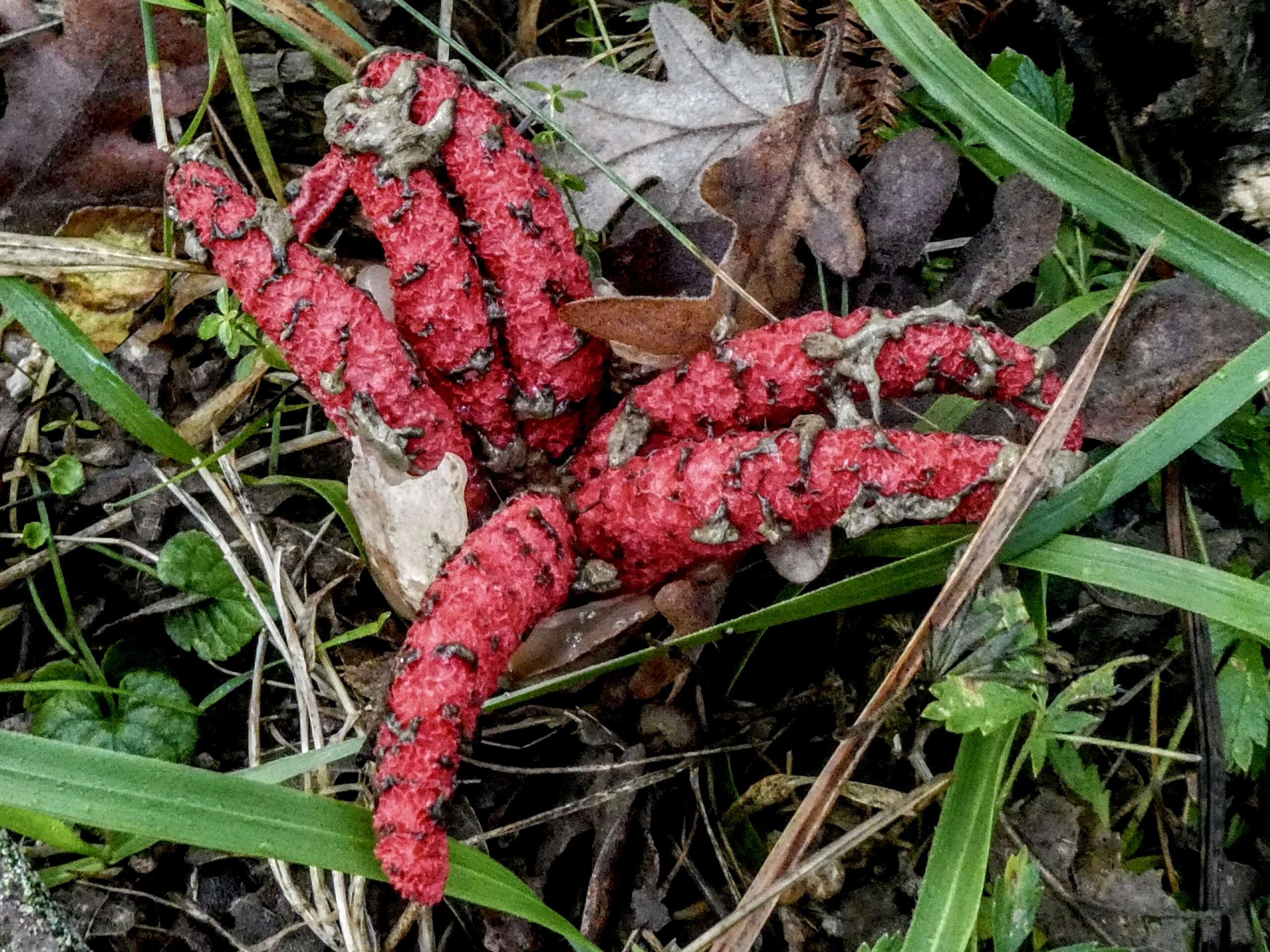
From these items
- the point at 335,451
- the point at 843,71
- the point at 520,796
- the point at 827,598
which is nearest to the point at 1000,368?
the point at 827,598

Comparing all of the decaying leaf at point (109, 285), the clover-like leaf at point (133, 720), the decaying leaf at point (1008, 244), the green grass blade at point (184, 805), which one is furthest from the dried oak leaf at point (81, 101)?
the decaying leaf at point (1008, 244)

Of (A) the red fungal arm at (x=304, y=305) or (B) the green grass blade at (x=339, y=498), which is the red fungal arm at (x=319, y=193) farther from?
(B) the green grass blade at (x=339, y=498)

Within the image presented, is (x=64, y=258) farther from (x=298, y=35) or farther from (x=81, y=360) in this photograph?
(x=298, y=35)

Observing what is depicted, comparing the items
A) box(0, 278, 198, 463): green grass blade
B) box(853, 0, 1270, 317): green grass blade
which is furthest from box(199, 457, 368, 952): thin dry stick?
box(853, 0, 1270, 317): green grass blade

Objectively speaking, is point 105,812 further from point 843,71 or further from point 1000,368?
point 843,71

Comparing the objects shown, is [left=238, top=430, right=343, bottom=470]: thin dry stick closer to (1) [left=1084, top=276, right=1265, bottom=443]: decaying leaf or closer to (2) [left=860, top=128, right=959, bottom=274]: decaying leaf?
(2) [left=860, top=128, right=959, bottom=274]: decaying leaf

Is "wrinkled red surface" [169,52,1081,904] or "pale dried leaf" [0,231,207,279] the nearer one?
"wrinkled red surface" [169,52,1081,904]
